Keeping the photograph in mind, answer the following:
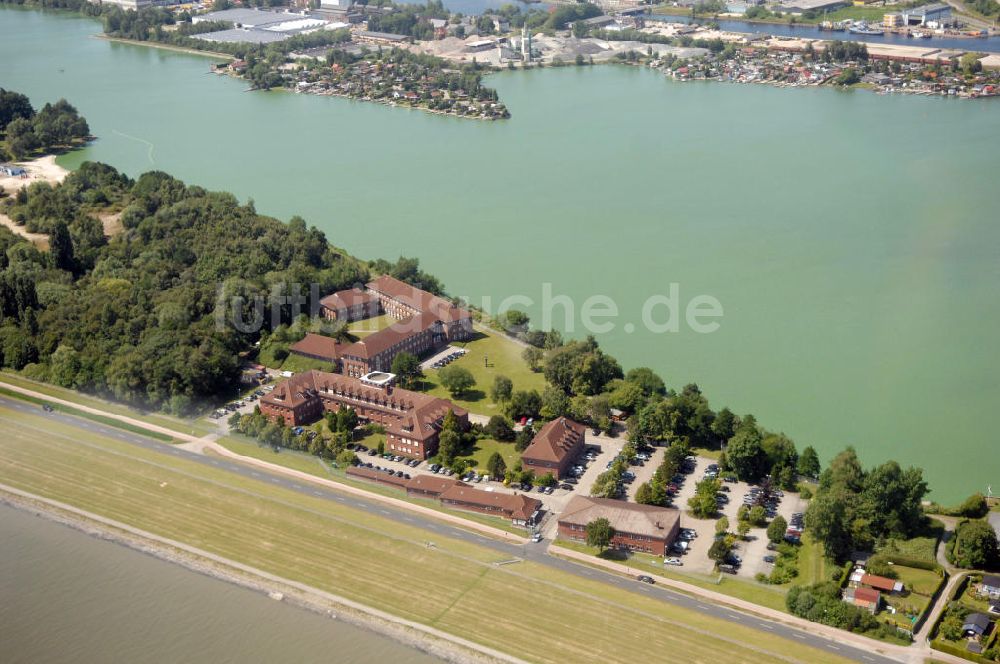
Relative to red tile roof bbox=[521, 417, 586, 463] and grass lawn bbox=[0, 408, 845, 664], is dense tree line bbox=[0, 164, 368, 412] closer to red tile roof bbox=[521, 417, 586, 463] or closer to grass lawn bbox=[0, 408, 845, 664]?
grass lawn bbox=[0, 408, 845, 664]

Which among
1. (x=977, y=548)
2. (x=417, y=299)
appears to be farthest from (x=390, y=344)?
(x=977, y=548)

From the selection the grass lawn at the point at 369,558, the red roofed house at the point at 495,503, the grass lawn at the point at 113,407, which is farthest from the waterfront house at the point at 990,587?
the grass lawn at the point at 113,407

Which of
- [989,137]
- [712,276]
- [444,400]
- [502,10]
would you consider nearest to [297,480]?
[444,400]

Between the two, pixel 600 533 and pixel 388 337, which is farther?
pixel 388 337

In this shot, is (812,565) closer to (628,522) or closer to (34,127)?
(628,522)

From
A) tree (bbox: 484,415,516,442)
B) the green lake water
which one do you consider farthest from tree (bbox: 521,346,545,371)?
tree (bbox: 484,415,516,442)

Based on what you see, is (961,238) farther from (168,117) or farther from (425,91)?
(168,117)
